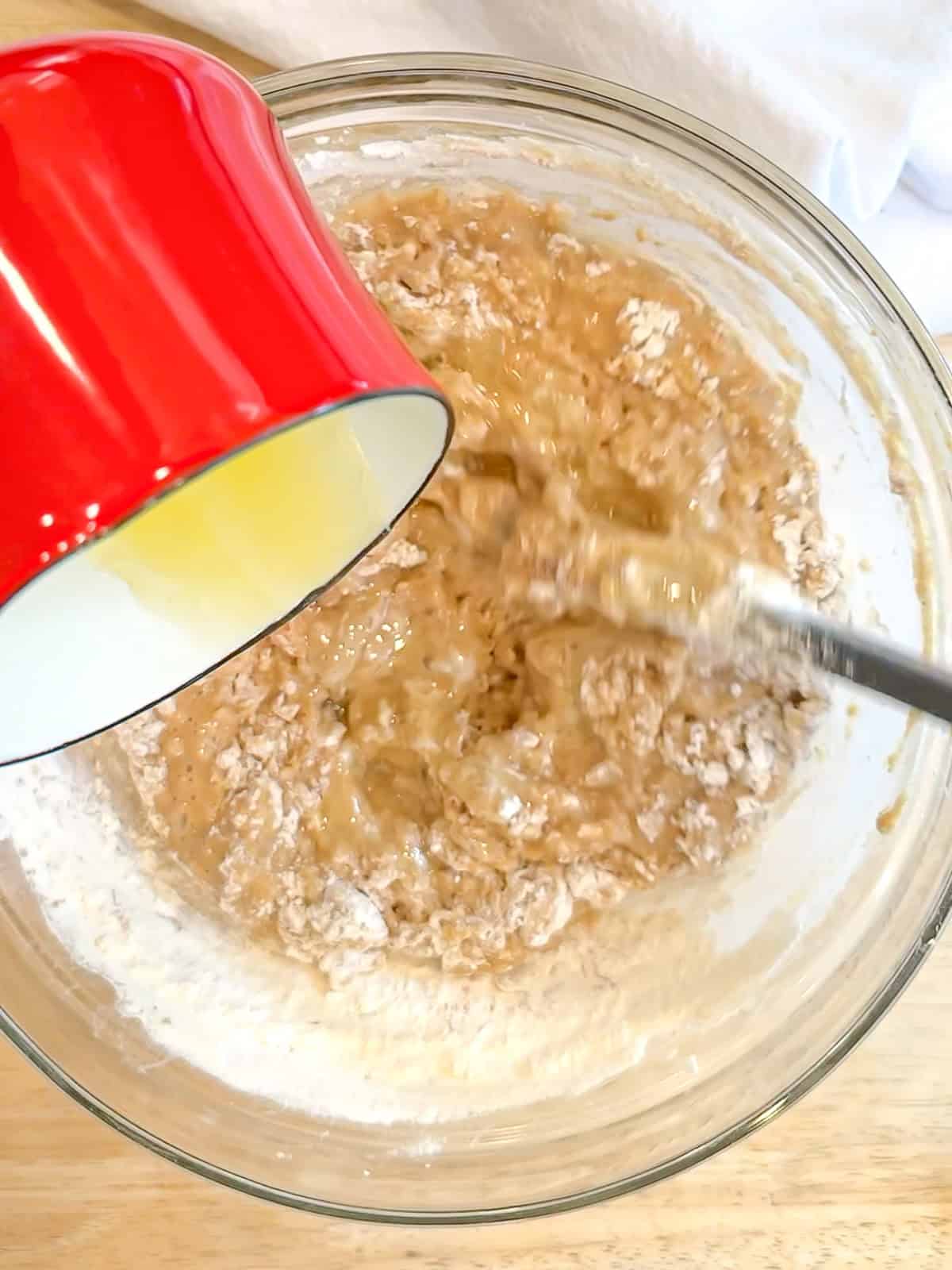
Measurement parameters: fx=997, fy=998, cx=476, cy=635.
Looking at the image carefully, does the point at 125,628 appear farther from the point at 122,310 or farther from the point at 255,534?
the point at 122,310

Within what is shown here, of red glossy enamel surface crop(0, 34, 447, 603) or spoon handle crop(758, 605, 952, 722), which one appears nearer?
red glossy enamel surface crop(0, 34, 447, 603)

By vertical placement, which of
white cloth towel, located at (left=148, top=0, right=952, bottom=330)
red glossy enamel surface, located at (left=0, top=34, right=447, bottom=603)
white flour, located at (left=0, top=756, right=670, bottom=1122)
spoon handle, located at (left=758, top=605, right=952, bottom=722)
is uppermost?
white cloth towel, located at (left=148, top=0, right=952, bottom=330)

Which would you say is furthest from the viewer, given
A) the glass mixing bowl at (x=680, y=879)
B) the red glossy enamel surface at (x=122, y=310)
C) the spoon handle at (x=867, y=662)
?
the glass mixing bowl at (x=680, y=879)

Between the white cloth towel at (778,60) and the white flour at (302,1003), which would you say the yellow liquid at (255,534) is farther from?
the white cloth towel at (778,60)

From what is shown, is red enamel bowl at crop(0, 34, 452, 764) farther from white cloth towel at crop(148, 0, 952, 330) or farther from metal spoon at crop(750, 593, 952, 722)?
white cloth towel at crop(148, 0, 952, 330)

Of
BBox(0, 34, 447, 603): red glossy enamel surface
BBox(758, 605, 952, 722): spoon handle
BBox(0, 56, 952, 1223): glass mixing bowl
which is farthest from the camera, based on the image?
BBox(0, 56, 952, 1223): glass mixing bowl

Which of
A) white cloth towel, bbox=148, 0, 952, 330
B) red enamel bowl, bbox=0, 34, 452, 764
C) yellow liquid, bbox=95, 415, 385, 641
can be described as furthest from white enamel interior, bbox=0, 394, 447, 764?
white cloth towel, bbox=148, 0, 952, 330

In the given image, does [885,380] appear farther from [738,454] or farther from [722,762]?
[722,762]

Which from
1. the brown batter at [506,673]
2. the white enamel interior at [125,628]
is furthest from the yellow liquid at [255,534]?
the brown batter at [506,673]
